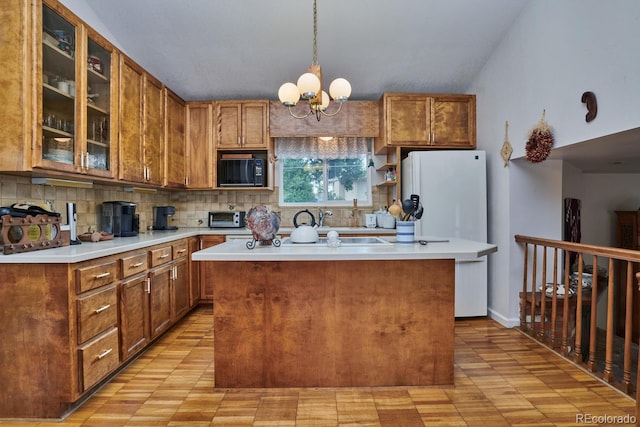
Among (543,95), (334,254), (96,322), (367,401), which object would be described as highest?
(543,95)

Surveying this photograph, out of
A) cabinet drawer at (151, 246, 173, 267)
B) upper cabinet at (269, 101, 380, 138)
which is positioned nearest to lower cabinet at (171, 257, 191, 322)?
cabinet drawer at (151, 246, 173, 267)

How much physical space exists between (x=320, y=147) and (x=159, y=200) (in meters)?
2.02

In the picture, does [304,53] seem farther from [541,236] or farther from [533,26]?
[541,236]

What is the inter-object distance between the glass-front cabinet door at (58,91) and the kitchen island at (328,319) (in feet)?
3.86

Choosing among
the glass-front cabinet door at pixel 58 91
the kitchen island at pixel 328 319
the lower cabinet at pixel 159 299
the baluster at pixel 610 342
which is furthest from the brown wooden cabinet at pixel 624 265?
the glass-front cabinet door at pixel 58 91

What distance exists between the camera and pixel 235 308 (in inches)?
88.2

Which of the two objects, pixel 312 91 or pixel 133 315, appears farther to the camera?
pixel 133 315

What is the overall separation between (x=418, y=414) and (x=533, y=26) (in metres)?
3.08

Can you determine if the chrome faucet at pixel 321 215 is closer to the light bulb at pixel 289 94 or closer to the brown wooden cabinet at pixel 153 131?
the brown wooden cabinet at pixel 153 131

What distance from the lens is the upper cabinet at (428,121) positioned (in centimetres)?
398

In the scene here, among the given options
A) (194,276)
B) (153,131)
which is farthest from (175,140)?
(194,276)

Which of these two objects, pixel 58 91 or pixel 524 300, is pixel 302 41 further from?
pixel 524 300

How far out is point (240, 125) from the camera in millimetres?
4207

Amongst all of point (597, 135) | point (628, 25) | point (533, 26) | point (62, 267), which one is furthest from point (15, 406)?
point (533, 26)
